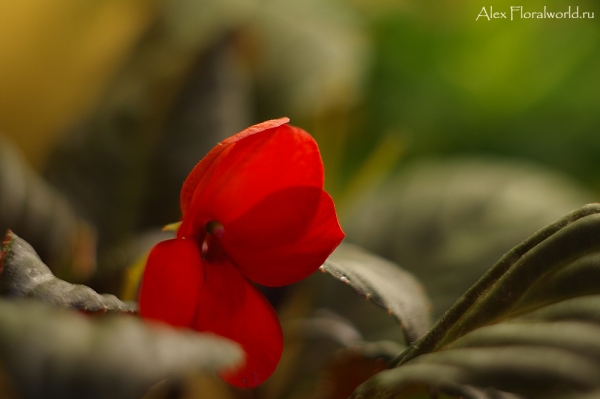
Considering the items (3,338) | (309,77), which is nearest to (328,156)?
(309,77)

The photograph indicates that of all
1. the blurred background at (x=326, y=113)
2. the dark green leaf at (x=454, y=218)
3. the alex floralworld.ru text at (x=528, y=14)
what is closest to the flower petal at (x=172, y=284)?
the blurred background at (x=326, y=113)

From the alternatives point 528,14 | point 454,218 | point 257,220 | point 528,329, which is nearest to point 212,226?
point 257,220

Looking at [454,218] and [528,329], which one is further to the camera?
[454,218]

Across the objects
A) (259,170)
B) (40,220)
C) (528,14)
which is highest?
(528,14)

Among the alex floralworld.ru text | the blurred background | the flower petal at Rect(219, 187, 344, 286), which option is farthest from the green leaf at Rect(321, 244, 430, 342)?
the alex floralworld.ru text

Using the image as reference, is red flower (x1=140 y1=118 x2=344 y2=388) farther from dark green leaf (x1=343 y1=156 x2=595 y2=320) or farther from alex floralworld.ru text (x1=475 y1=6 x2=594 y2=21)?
alex floralworld.ru text (x1=475 y1=6 x2=594 y2=21)

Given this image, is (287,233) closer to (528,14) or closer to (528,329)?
(528,329)

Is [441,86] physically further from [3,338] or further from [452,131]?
[3,338]
